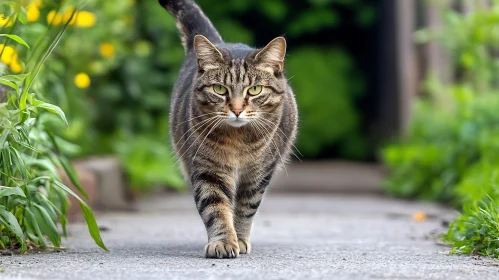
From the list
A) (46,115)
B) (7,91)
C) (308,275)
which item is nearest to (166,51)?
(46,115)

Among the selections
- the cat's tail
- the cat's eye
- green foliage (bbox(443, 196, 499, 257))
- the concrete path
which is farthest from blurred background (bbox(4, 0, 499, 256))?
the cat's eye

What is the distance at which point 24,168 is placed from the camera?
4.02 meters

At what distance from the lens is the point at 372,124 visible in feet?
44.3

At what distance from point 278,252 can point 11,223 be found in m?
1.24

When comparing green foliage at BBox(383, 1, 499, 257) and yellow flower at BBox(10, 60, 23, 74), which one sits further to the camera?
green foliage at BBox(383, 1, 499, 257)

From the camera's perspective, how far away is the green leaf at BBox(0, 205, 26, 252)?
12.7ft

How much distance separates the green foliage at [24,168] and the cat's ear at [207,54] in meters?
0.71

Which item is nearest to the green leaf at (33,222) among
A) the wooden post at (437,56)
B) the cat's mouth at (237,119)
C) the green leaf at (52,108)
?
A: the green leaf at (52,108)

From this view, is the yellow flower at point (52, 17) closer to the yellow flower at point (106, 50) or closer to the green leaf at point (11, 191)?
the green leaf at point (11, 191)

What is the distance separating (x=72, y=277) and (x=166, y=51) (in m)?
7.53

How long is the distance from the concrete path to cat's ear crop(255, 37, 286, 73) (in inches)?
35.8

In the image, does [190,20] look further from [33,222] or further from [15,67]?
[33,222]

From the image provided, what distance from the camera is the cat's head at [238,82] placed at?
4359mm

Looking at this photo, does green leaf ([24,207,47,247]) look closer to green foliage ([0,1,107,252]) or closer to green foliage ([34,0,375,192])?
green foliage ([0,1,107,252])
